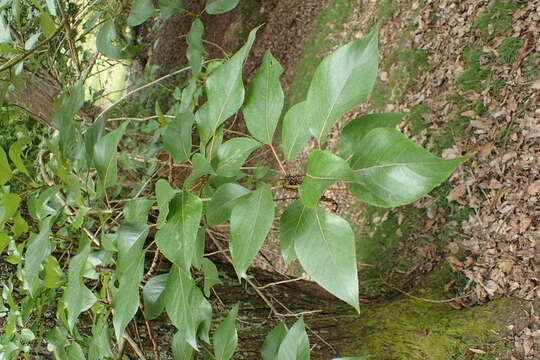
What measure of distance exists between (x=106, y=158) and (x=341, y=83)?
48cm

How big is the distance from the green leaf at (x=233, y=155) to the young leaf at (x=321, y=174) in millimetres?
166

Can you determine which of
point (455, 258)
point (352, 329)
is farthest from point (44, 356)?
point (455, 258)

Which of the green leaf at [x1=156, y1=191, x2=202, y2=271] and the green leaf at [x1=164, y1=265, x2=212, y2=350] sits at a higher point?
the green leaf at [x1=156, y1=191, x2=202, y2=271]

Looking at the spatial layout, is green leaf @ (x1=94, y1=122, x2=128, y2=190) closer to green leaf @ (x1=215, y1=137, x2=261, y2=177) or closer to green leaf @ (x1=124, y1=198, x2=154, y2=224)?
green leaf @ (x1=124, y1=198, x2=154, y2=224)

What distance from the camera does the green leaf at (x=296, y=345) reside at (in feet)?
2.75

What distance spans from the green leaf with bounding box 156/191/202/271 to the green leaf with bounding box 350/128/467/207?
23cm

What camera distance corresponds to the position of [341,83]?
63 cm

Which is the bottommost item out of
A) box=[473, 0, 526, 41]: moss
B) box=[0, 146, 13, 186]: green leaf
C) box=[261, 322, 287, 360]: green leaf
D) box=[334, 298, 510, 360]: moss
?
box=[334, 298, 510, 360]: moss

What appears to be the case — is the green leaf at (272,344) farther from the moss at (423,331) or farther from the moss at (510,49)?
the moss at (510,49)

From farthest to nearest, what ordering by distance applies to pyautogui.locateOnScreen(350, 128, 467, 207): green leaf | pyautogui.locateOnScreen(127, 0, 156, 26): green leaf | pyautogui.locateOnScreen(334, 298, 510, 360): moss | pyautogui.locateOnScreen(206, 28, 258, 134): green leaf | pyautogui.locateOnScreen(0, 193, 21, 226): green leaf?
pyautogui.locateOnScreen(334, 298, 510, 360): moss < pyautogui.locateOnScreen(127, 0, 156, 26): green leaf < pyautogui.locateOnScreen(0, 193, 21, 226): green leaf < pyautogui.locateOnScreen(206, 28, 258, 134): green leaf < pyautogui.locateOnScreen(350, 128, 467, 207): green leaf

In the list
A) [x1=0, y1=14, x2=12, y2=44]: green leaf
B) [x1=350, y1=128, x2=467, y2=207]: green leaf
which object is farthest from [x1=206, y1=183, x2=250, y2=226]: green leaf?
[x1=0, y1=14, x2=12, y2=44]: green leaf

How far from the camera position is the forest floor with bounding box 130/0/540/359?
1.95 meters

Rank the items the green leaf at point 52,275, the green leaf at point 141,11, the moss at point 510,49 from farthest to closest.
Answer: the moss at point 510,49, the green leaf at point 141,11, the green leaf at point 52,275

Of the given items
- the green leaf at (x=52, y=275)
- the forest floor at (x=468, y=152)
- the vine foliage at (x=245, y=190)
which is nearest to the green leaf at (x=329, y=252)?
the vine foliage at (x=245, y=190)
